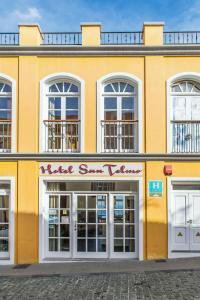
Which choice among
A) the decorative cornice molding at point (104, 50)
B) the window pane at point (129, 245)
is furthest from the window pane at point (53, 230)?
the decorative cornice molding at point (104, 50)

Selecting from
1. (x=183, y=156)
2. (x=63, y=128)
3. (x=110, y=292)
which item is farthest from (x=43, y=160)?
(x=110, y=292)

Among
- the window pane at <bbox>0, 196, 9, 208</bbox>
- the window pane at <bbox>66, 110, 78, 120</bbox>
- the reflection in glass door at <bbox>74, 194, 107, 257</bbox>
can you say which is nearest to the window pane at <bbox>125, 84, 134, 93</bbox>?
the window pane at <bbox>66, 110, 78, 120</bbox>

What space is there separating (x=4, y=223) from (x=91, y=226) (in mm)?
2748

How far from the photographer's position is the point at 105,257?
13.8 m

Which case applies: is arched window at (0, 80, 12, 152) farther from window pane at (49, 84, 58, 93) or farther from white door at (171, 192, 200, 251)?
white door at (171, 192, 200, 251)

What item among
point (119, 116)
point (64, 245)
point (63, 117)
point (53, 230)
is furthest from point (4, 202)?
point (119, 116)

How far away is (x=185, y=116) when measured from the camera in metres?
14.1

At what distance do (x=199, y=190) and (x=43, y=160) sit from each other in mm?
5011

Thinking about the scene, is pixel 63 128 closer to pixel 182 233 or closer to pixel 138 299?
pixel 182 233

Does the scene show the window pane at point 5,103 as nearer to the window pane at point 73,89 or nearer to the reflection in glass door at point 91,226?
the window pane at point 73,89

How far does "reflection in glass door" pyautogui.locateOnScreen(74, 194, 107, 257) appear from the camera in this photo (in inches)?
546

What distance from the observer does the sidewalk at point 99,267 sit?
39.7 feet

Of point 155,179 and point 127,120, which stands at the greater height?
point 127,120

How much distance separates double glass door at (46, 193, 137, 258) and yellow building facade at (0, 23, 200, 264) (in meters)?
0.03
